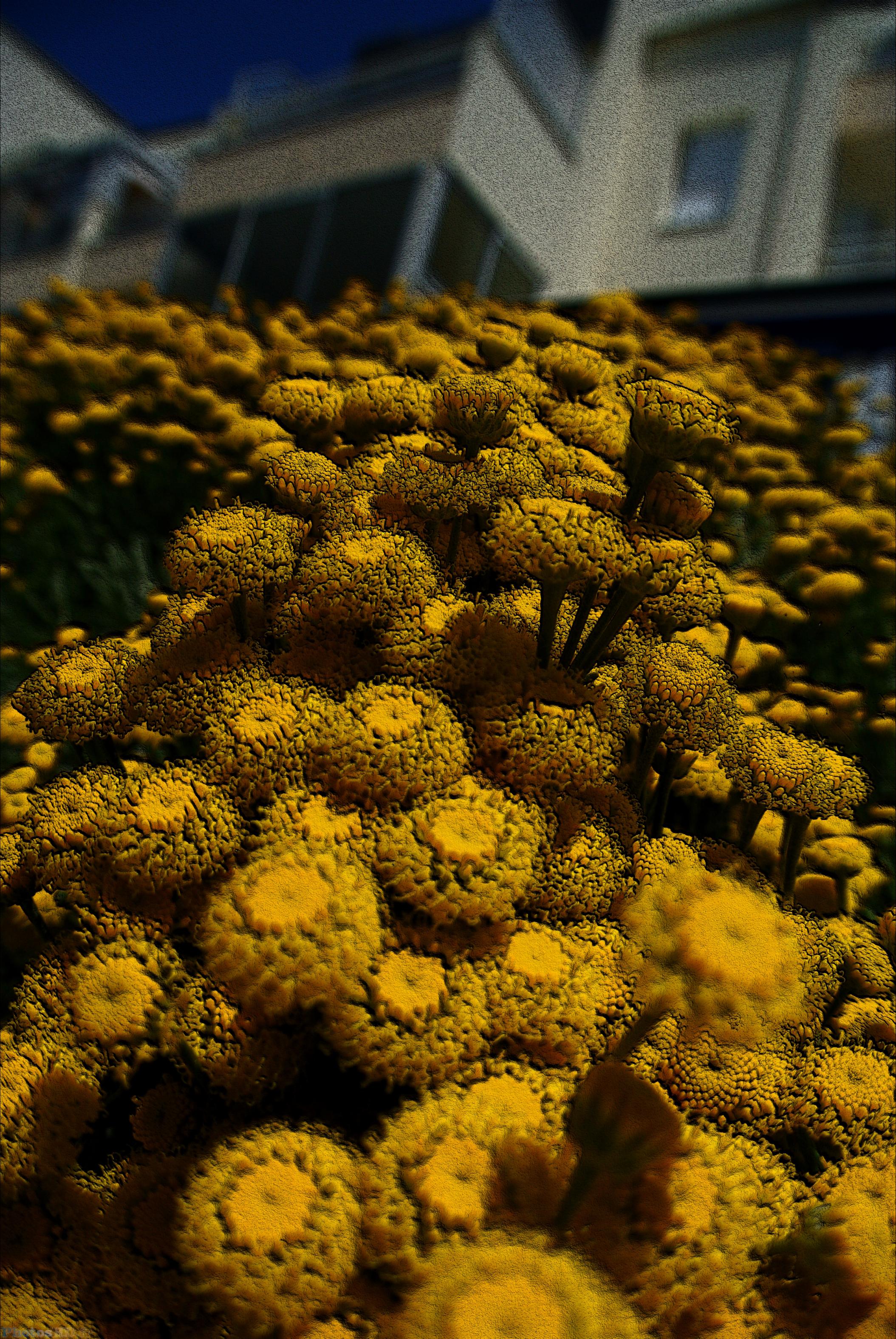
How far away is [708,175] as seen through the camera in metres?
8.18

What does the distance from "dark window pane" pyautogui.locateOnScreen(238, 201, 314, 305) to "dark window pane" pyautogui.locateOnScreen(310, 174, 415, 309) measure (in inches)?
12.6

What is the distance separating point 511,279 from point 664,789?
7.70 m

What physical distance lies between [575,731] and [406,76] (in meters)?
8.53

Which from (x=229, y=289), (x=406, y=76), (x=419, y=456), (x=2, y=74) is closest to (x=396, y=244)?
(x=406, y=76)

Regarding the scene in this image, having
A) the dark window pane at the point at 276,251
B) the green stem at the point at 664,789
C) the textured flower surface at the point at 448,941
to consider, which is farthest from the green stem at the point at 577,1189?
the dark window pane at the point at 276,251

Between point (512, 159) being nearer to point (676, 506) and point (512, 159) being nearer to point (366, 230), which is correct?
point (366, 230)

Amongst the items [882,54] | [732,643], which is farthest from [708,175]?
[732,643]

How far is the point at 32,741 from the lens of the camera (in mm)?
955

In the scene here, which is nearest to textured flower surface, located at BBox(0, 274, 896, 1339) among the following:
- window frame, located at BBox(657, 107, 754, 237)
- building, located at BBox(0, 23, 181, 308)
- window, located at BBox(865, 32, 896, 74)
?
window frame, located at BBox(657, 107, 754, 237)

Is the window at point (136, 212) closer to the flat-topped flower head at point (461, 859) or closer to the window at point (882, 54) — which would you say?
the window at point (882, 54)

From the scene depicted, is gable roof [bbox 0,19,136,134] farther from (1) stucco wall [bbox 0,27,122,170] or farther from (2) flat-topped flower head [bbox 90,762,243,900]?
(2) flat-topped flower head [bbox 90,762,243,900]

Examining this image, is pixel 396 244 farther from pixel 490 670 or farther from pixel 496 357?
pixel 490 670

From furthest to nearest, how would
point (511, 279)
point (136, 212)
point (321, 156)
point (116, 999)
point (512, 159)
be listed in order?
1. point (136, 212)
2. point (511, 279)
3. point (321, 156)
4. point (512, 159)
5. point (116, 999)

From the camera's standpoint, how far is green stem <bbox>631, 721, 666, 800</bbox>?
66cm
